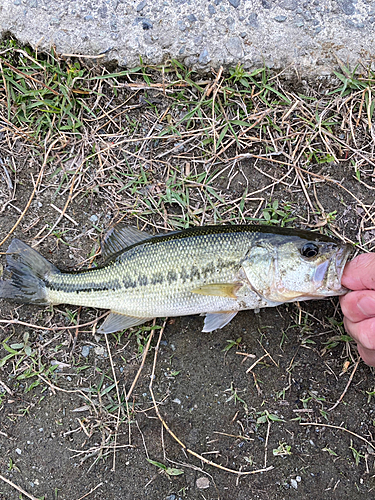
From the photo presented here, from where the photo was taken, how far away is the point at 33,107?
3.94 meters

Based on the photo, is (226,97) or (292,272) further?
(226,97)

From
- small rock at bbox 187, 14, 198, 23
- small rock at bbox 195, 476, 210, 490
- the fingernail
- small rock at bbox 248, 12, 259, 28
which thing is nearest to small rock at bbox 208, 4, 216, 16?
small rock at bbox 187, 14, 198, 23

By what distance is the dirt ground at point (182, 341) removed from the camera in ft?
12.0

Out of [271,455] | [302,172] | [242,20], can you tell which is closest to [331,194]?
[302,172]

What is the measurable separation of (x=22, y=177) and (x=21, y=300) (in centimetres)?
127

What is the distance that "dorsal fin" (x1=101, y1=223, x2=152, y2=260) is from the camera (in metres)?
3.71

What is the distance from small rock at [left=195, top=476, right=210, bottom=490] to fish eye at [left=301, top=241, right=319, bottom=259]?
2.29 meters

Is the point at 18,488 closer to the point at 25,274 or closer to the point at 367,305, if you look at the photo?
the point at 25,274

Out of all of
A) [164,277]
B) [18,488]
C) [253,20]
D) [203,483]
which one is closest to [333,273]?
[164,277]

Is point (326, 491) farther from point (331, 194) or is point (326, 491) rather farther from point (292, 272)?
point (331, 194)

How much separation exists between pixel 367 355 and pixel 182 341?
1663mm

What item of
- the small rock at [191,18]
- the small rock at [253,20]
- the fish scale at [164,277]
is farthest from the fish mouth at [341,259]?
the small rock at [191,18]

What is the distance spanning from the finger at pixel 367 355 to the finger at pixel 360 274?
24.1 inches

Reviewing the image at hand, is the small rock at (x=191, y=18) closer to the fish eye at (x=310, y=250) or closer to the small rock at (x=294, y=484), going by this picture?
the fish eye at (x=310, y=250)
